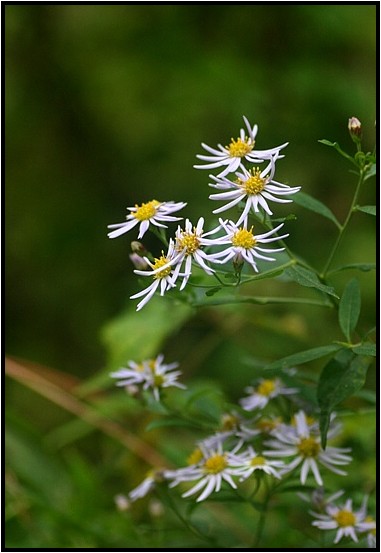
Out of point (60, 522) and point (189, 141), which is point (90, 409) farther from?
point (189, 141)

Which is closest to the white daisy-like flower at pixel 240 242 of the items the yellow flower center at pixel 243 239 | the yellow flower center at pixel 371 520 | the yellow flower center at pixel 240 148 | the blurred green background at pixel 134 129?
the yellow flower center at pixel 243 239

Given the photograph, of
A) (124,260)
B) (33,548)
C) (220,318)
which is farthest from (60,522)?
(124,260)

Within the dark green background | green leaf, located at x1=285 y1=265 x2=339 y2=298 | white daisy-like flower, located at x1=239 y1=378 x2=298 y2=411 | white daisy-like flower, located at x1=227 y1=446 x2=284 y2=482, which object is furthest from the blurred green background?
green leaf, located at x1=285 y1=265 x2=339 y2=298

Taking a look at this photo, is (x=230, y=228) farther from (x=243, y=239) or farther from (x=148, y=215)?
(x=148, y=215)

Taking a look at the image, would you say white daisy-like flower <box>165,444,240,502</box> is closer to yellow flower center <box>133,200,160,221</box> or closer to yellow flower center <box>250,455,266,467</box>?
yellow flower center <box>250,455,266,467</box>

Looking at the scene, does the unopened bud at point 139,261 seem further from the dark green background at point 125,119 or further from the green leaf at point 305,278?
the dark green background at point 125,119

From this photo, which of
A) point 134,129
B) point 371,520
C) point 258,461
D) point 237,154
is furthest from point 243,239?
point 134,129
